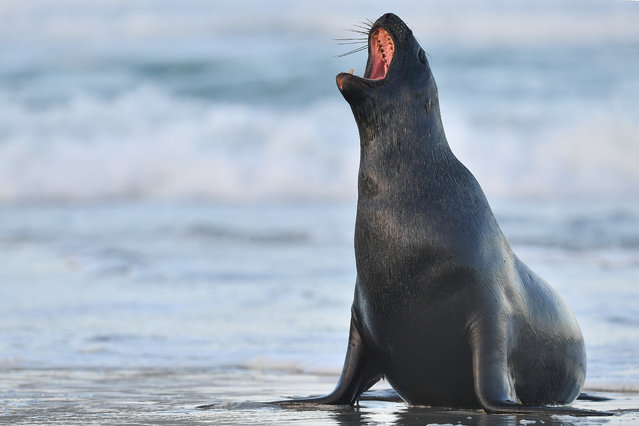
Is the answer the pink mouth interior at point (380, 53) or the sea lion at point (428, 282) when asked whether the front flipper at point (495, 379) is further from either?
the pink mouth interior at point (380, 53)

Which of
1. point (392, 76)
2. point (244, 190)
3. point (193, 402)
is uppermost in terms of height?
point (244, 190)

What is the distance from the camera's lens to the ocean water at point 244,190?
7.11 meters

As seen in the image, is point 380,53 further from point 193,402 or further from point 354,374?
point 193,402

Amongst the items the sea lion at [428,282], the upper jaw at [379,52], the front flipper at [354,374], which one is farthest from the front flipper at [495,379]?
the upper jaw at [379,52]

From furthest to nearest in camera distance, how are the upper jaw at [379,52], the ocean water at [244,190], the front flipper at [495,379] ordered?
the ocean water at [244,190]
the upper jaw at [379,52]
the front flipper at [495,379]

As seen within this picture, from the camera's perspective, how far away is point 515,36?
26484 millimetres

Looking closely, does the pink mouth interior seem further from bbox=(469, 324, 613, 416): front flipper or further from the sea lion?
bbox=(469, 324, 613, 416): front flipper

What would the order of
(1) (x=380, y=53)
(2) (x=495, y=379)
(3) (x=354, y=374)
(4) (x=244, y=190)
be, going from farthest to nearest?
(4) (x=244, y=190)
(1) (x=380, y=53)
(3) (x=354, y=374)
(2) (x=495, y=379)

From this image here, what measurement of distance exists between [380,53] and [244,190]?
15644mm

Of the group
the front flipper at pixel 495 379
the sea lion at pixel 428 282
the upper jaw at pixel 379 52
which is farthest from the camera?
the upper jaw at pixel 379 52

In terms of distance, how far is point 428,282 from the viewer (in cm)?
473

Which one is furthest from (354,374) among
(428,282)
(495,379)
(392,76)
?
(392,76)

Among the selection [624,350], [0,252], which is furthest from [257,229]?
[624,350]

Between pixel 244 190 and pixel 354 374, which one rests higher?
pixel 244 190
